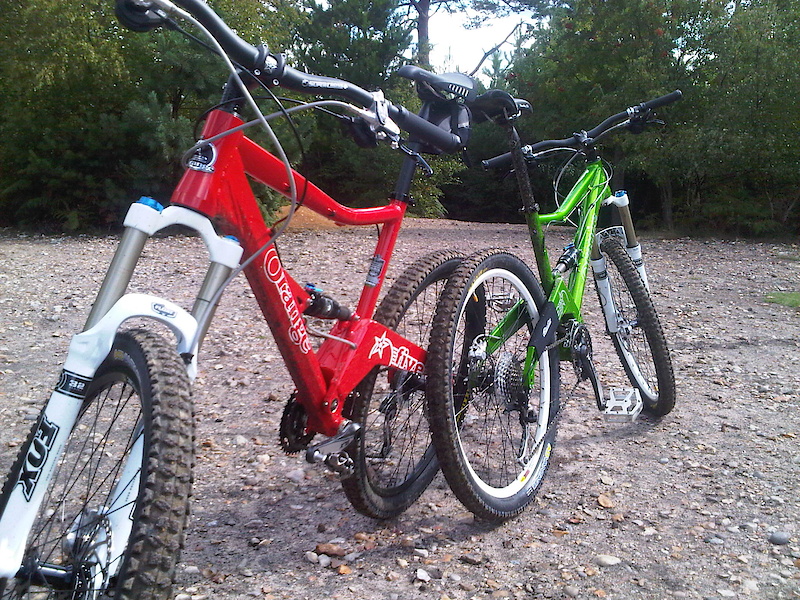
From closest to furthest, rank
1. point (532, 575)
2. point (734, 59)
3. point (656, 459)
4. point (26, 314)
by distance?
point (532, 575)
point (656, 459)
point (26, 314)
point (734, 59)

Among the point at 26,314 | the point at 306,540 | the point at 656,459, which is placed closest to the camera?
the point at 306,540

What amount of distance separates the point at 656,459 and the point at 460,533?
1.15 m

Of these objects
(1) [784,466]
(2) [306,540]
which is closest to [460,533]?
(2) [306,540]

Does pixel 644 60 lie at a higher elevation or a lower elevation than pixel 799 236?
higher

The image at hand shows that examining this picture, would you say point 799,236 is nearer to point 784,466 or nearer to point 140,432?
point 784,466

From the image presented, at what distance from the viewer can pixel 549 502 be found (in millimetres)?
2768

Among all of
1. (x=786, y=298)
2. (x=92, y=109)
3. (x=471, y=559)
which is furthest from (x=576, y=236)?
(x=92, y=109)

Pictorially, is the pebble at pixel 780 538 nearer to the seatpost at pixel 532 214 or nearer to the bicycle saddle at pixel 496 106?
the seatpost at pixel 532 214

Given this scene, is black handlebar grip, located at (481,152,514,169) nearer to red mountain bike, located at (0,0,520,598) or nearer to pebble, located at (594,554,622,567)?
red mountain bike, located at (0,0,520,598)

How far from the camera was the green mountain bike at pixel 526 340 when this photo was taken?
2.40 m

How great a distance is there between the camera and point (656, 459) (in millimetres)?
3143

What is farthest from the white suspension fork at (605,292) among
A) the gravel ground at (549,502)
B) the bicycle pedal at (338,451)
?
the bicycle pedal at (338,451)

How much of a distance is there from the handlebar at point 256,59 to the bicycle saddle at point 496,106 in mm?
463

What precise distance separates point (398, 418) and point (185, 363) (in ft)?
3.88
